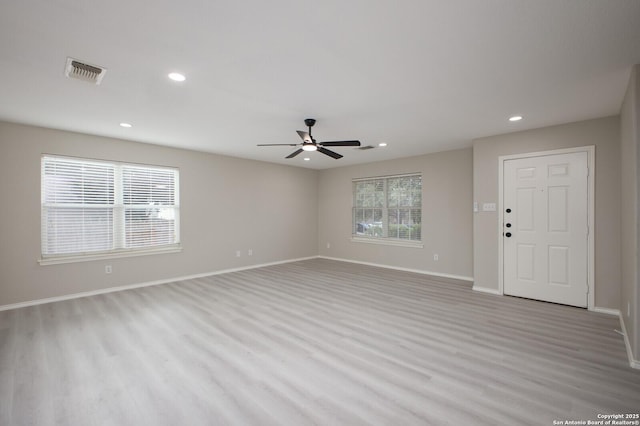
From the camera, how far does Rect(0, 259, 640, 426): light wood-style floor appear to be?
1893 mm

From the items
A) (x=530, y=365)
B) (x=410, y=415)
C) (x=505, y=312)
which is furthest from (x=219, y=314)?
(x=505, y=312)

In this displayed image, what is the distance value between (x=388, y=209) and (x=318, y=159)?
2038 millimetres

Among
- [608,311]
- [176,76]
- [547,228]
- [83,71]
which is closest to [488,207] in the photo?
[547,228]

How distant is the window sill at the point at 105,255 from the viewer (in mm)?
4155

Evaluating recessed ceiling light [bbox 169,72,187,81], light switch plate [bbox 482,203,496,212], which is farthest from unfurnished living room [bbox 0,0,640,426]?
recessed ceiling light [bbox 169,72,187,81]

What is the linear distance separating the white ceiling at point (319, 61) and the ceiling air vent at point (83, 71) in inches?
2.5

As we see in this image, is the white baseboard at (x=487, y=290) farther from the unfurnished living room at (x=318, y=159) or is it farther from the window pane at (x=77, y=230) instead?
the window pane at (x=77, y=230)

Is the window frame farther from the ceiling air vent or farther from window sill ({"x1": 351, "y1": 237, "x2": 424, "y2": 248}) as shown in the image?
the ceiling air vent

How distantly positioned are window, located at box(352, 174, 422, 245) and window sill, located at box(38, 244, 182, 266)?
4249 millimetres

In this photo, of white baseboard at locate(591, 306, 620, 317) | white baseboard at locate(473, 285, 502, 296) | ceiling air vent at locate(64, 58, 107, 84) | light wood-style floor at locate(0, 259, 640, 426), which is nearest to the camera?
light wood-style floor at locate(0, 259, 640, 426)

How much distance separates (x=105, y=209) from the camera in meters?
4.70

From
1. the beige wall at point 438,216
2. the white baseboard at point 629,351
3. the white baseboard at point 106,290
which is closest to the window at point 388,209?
the beige wall at point 438,216

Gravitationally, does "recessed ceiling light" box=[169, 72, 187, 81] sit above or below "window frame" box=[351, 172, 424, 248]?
above

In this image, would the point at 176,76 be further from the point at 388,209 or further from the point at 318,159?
the point at 388,209
